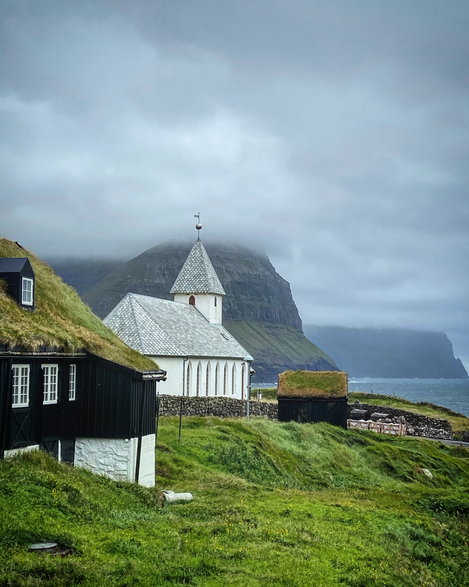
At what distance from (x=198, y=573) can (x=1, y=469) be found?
7049mm

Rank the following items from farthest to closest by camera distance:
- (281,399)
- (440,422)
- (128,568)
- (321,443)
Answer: (440,422) → (281,399) → (321,443) → (128,568)

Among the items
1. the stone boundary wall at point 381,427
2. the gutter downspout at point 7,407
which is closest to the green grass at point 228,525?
the gutter downspout at point 7,407

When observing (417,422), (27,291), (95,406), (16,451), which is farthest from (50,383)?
(417,422)

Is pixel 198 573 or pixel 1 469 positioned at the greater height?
pixel 1 469

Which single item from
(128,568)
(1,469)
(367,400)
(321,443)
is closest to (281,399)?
(321,443)

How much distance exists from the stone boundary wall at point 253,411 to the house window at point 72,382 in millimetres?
21855

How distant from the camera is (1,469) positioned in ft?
64.7

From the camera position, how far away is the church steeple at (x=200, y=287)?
7544 centimetres

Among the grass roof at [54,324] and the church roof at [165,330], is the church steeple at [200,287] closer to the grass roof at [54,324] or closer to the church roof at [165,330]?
the church roof at [165,330]

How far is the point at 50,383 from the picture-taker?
25.0 metres

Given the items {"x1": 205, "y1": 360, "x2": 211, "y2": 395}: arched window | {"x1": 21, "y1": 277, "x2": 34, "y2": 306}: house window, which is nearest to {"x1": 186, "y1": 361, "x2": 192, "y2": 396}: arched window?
{"x1": 205, "y1": 360, "x2": 211, "y2": 395}: arched window

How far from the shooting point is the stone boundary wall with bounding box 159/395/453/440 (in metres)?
48.7

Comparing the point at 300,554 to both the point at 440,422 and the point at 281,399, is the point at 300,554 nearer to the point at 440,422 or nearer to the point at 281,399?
the point at 281,399

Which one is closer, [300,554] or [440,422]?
[300,554]
